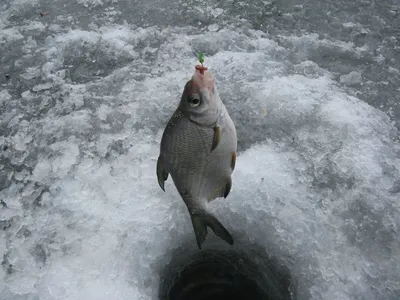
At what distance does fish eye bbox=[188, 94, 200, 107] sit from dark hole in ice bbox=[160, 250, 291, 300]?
1.27 meters

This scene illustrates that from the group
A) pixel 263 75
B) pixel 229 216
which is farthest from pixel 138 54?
pixel 229 216

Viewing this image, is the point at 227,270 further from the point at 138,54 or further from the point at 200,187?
the point at 138,54

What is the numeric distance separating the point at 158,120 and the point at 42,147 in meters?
0.96

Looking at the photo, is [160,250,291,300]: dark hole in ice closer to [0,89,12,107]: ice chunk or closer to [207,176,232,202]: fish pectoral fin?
[207,176,232,202]: fish pectoral fin

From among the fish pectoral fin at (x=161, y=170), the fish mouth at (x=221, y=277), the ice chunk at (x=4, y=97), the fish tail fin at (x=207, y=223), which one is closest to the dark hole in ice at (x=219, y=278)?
the fish mouth at (x=221, y=277)

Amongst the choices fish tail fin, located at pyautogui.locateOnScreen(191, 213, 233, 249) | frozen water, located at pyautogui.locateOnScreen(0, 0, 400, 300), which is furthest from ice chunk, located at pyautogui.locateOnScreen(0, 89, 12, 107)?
fish tail fin, located at pyautogui.locateOnScreen(191, 213, 233, 249)

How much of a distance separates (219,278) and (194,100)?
1.56 m

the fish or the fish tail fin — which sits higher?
the fish

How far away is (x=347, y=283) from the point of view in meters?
2.23

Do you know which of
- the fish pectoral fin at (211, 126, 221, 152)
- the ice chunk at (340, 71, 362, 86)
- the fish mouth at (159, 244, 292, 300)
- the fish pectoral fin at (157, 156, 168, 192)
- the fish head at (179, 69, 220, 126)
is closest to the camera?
the fish head at (179, 69, 220, 126)

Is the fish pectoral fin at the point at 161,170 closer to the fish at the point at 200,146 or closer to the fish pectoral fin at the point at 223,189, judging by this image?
the fish at the point at 200,146

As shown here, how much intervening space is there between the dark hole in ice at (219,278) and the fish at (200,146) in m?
0.62

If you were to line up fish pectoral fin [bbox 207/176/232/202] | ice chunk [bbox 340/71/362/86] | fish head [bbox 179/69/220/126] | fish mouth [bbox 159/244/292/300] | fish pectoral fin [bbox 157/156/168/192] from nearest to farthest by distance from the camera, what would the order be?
fish head [bbox 179/69/220/126] < fish pectoral fin [bbox 157/156/168/192] < fish pectoral fin [bbox 207/176/232/202] < fish mouth [bbox 159/244/292/300] < ice chunk [bbox 340/71/362/86]

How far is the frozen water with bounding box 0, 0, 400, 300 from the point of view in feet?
7.79
